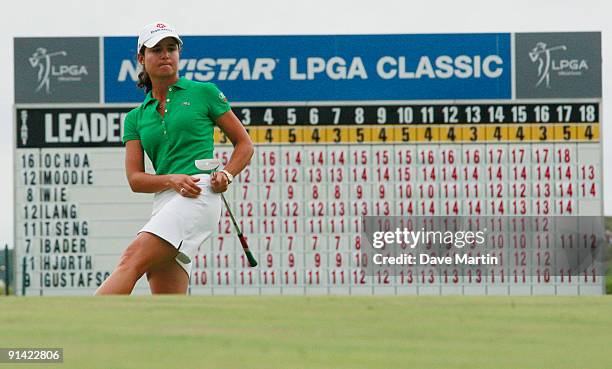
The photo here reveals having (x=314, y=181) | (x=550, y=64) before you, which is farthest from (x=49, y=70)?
(x=550, y=64)

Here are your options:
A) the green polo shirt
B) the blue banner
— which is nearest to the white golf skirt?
the green polo shirt

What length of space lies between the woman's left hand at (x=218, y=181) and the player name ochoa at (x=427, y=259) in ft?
38.0

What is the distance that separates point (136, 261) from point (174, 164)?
1.78ft

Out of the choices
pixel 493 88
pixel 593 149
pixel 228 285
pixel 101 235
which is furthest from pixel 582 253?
pixel 101 235

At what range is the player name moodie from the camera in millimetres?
18125

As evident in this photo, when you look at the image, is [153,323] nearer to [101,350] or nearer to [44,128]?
[101,350]

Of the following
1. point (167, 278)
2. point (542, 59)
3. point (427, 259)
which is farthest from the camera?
point (542, 59)

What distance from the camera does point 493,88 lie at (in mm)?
18328

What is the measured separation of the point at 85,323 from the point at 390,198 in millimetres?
14337

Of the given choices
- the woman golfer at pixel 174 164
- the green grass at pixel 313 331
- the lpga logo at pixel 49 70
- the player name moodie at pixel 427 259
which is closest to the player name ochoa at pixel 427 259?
the player name moodie at pixel 427 259

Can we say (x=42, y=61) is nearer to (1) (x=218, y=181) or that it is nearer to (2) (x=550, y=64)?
(2) (x=550, y=64)

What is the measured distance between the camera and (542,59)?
733 inches

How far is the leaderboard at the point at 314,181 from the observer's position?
711 inches

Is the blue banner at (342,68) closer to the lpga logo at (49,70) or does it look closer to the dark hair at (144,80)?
the lpga logo at (49,70)
